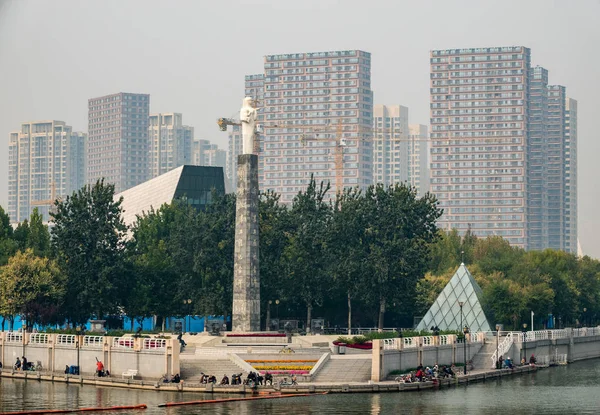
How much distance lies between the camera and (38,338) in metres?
80.4

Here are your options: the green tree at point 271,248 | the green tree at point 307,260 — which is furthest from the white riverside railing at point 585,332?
the green tree at point 271,248

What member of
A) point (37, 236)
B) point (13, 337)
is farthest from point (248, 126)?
point (37, 236)

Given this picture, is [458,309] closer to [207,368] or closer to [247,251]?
[247,251]

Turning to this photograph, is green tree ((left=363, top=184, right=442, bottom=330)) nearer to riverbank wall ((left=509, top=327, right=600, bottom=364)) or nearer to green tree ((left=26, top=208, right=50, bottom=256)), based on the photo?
riverbank wall ((left=509, top=327, right=600, bottom=364))

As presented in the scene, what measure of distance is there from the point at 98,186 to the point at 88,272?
25.3 ft

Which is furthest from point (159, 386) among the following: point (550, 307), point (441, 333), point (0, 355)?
point (550, 307)

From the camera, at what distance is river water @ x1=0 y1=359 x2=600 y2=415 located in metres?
59.4

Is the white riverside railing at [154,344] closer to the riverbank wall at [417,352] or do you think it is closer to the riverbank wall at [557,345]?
the riverbank wall at [417,352]

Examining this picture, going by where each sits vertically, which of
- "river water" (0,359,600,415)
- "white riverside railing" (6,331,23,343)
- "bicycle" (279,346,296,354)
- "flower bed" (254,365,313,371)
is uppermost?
"white riverside railing" (6,331,23,343)

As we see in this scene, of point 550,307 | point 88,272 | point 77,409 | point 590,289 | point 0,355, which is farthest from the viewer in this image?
point 590,289

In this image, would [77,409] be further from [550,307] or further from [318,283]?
[550,307]

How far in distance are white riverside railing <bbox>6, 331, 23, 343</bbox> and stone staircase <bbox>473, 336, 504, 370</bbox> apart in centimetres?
3261

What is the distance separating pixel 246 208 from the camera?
86125 mm

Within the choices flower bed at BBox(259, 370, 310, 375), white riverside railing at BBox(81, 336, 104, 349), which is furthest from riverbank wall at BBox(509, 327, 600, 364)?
white riverside railing at BBox(81, 336, 104, 349)
